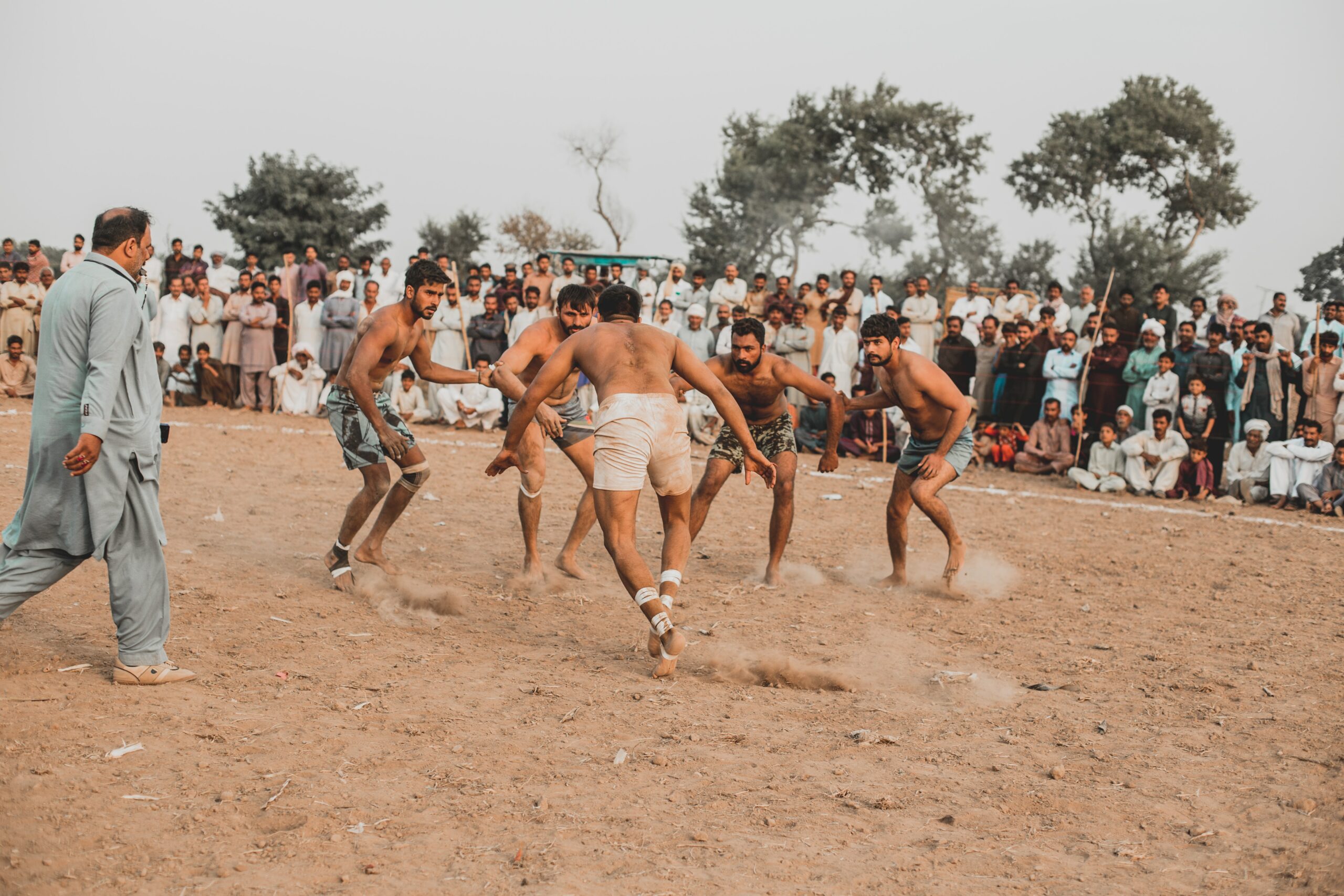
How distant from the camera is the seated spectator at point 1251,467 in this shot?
11922 millimetres

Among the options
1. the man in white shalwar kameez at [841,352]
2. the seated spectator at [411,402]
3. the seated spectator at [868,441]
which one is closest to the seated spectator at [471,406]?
the seated spectator at [411,402]

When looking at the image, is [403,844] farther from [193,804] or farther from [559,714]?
[559,714]

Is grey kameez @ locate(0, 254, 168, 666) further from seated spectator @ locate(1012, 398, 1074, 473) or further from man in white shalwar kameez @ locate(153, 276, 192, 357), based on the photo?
man in white shalwar kameez @ locate(153, 276, 192, 357)

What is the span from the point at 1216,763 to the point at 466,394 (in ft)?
39.6

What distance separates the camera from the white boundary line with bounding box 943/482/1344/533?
10406 mm

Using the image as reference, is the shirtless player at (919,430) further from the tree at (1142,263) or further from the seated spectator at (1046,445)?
the tree at (1142,263)

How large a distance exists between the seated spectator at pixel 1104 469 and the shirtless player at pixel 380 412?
7.93 meters

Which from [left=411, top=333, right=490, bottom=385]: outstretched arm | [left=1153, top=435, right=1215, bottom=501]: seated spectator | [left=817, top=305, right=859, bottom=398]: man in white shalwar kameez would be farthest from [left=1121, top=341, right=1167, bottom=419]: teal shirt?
[left=411, top=333, right=490, bottom=385]: outstretched arm

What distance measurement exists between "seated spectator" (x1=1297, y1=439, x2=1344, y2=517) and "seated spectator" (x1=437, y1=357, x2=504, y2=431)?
9.28 metres

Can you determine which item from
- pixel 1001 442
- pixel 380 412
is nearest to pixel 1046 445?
pixel 1001 442

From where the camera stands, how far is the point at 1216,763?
168 inches

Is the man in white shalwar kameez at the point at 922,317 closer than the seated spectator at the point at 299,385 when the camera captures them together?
Yes

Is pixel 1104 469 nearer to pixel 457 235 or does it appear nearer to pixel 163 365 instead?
pixel 163 365

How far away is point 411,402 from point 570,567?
8852 mm
